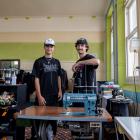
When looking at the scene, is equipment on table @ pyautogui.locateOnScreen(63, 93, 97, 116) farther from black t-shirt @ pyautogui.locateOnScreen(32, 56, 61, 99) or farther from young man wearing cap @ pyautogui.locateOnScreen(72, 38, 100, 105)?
black t-shirt @ pyautogui.locateOnScreen(32, 56, 61, 99)

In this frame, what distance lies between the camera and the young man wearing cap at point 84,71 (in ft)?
7.47

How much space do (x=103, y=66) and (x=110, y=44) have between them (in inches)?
26.0

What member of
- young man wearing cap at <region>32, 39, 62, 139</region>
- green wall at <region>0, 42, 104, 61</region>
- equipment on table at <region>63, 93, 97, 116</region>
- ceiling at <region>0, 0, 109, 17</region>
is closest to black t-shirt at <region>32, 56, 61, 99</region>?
young man wearing cap at <region>32, 39, 62, 139</region>

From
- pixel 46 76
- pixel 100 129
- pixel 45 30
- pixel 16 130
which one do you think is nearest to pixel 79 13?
pixel 45 30

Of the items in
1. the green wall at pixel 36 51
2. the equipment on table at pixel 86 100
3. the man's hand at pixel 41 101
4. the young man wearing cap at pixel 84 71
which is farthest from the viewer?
the green wall at pixel 36 51

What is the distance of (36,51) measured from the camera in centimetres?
654

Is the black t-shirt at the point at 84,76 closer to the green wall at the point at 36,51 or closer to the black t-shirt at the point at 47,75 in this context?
the black t-shirt at the point at 47,75

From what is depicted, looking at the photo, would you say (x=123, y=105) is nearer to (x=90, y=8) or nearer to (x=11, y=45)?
(x=90, y=8)

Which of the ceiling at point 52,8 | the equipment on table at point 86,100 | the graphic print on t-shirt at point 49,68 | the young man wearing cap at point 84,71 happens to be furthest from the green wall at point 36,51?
the equipment on table at point 86,100

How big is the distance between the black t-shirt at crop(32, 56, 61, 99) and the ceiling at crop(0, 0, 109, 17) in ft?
9.58

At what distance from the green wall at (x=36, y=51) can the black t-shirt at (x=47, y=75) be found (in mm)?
3446

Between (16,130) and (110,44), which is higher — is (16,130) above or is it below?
below

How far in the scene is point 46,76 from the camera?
2.98m

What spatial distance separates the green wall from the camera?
6.42 metres
